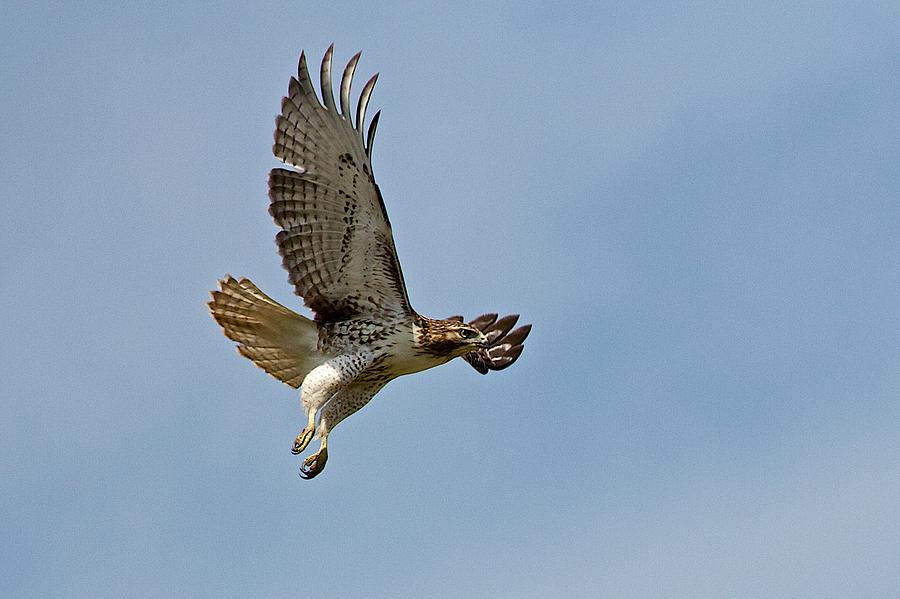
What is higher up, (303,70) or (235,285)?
(303,70)

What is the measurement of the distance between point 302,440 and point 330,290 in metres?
1.32

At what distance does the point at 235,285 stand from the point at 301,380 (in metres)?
1.00

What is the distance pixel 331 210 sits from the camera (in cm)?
1462

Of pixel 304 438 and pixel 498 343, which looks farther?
pixel 498 343

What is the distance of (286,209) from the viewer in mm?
14648

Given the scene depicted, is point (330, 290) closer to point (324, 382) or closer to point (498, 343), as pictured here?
point (324, 382)

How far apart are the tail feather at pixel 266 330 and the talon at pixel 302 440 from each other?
799mm

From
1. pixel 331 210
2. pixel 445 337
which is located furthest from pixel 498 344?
pixel 331 210

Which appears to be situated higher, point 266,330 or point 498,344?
point 498,344

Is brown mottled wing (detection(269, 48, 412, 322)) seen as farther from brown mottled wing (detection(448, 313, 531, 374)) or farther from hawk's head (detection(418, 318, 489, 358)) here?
brown mottled wing (detection(448, 313, 531, 374))

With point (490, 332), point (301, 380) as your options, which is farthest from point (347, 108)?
point (490, 332)

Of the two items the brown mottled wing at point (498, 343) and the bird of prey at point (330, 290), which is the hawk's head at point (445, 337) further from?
the brown mottled wing at point (498, 343)

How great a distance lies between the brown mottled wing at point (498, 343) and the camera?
57.4 feet

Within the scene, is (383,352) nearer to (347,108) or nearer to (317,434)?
(317,434)
